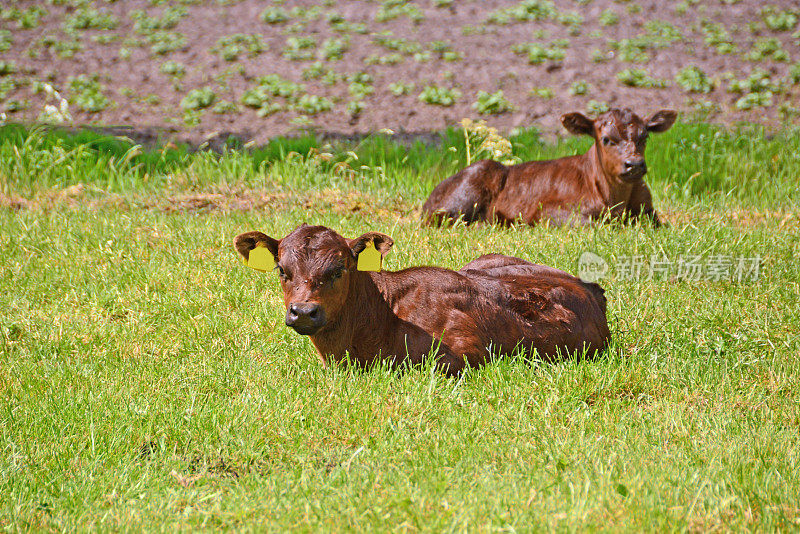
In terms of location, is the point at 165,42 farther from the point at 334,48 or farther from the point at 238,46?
the point at 334,48

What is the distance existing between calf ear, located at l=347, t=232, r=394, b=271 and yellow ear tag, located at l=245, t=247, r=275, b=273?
0.44 metres

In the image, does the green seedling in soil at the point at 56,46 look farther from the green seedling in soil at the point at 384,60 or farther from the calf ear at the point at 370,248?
the calf ear at the point at 370,248

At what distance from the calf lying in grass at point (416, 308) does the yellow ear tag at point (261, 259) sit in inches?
1.5

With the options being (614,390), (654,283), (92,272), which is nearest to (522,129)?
(654,283)

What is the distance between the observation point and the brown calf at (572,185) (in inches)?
329

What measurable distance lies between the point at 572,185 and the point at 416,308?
4305 mm

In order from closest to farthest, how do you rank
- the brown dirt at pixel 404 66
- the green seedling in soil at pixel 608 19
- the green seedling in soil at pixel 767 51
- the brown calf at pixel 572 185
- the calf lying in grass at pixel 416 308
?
1. the calf lying in grass at pixel 416 308
2. the brown calf at pixel 572 185
3. the brown dirt at pixel 404 66
4. the green seedling in soil at pixel 767 51
5. the green seedling in soil at pixel 608 19

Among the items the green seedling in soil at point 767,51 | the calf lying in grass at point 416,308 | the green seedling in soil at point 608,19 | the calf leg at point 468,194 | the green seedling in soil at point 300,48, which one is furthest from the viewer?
the green seedling in soil at point 608,19

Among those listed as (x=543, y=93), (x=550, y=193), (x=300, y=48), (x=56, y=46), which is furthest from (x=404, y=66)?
(x=550, y=193)

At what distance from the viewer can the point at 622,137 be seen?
8359 millimetres

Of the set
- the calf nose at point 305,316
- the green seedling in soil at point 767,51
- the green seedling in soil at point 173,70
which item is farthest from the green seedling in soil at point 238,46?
the calf nose at point 305,316

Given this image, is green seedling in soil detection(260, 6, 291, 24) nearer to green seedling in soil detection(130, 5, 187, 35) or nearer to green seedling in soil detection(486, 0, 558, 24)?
green seedling in soil detection(130, 5, 187, 35)

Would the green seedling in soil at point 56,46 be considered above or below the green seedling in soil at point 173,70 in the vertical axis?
above

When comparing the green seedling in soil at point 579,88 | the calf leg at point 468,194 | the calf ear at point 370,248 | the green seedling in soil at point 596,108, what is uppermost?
the calf ear at point 370,248
